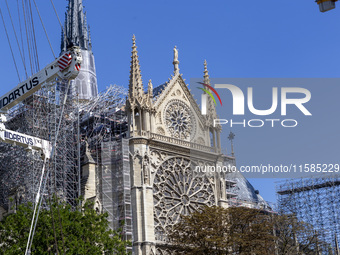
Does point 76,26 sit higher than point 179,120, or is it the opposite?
point 76,26

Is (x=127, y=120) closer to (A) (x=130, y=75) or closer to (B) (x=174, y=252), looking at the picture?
(A) (x=130, y=75)

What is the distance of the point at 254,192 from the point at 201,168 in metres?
32.2

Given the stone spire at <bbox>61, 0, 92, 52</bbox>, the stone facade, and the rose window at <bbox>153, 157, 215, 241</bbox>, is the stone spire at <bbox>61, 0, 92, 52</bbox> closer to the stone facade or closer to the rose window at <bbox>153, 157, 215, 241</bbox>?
the stone facade

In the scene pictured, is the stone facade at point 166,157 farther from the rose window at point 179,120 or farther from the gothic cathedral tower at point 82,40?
the gothic cathedral tower at point 82,40

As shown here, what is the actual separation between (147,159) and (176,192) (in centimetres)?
427

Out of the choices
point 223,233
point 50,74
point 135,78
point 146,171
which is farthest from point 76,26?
point 50,74

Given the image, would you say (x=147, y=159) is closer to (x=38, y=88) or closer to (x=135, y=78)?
(x=135, y=78)

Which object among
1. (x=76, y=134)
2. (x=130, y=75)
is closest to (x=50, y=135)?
(x=76, y=134)

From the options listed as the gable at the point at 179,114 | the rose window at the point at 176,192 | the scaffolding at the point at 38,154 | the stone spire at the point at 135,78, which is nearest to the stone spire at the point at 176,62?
the gable at the point at 179,114

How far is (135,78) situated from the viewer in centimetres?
5681

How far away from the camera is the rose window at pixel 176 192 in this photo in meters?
53.9

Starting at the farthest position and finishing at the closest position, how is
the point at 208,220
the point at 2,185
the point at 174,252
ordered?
the point at 2,185, the point at 174,252, the point at 208,220

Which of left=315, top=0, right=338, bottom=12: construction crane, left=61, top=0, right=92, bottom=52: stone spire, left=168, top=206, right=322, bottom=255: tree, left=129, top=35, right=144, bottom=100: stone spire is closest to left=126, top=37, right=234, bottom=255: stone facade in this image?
left=129, top=35, right=144, bottom=100: stone spire

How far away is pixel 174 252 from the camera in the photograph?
5347cm
